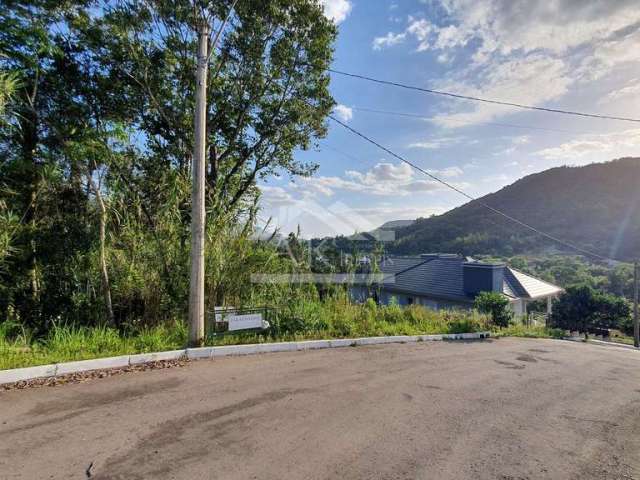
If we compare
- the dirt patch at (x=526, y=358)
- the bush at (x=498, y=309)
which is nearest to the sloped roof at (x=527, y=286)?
the bush at (x=498, y=309)

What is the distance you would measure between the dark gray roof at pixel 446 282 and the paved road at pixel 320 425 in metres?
14.3

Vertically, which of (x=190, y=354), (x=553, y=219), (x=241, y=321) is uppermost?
(x=553, y=219)

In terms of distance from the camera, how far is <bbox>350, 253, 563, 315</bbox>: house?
63.3ft

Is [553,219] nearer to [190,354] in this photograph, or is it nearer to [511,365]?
[511,365]

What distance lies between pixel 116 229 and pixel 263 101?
644 centimetres

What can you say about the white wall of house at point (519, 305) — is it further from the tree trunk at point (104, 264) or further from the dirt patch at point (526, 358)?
the tree trunk at point (104, 264)

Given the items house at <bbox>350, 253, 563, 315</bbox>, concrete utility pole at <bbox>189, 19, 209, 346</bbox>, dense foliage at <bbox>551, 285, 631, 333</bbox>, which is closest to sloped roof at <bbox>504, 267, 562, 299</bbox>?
house at <bbox>350, 253, 563, 315</bbox>

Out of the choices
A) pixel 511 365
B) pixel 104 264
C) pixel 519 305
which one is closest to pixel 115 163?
pixel 104 264

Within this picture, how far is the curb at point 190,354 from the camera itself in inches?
152

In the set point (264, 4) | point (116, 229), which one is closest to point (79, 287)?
point (116, 229)

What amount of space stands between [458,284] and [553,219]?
33399 mm

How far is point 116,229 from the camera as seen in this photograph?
249 inches

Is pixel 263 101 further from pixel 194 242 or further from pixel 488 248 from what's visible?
pixel 488 248

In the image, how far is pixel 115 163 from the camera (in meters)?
6.27
